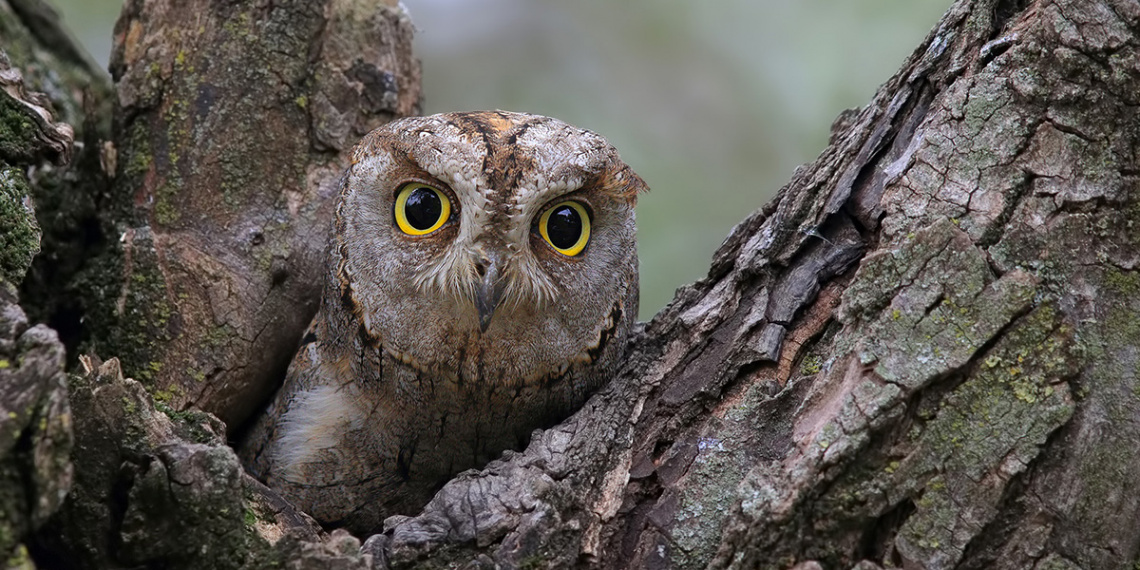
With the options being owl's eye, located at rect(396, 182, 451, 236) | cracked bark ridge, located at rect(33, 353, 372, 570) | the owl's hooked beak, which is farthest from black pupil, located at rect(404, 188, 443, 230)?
cracked bark ridge, located at rect(33, 353, 372, 570)

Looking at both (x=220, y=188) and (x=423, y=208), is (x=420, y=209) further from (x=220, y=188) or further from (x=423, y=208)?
(x=220, y=188)

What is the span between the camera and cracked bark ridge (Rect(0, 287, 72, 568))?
1465 mm

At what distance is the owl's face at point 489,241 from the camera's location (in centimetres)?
228

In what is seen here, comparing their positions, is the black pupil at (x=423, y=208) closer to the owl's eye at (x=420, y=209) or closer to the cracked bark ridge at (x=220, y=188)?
the owl's eye at (x=420, y=209)

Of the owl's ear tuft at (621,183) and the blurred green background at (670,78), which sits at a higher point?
the blurred green background at (670,78)

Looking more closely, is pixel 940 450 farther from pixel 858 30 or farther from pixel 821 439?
pixel 858 30

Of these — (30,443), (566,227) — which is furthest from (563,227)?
(30,443)

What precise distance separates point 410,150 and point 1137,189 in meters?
1.68

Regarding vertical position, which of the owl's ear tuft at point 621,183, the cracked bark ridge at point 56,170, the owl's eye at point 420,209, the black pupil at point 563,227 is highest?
the owl's ear tuft at point 621,183

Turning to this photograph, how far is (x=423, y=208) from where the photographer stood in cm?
241

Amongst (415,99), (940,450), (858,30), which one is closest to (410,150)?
(415,99)

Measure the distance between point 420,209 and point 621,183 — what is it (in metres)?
0.54

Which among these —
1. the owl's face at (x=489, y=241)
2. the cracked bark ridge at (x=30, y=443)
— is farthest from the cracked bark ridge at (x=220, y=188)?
the cracked bark ridge at (x=30, y=443)

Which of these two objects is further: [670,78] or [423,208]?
[670,78]
